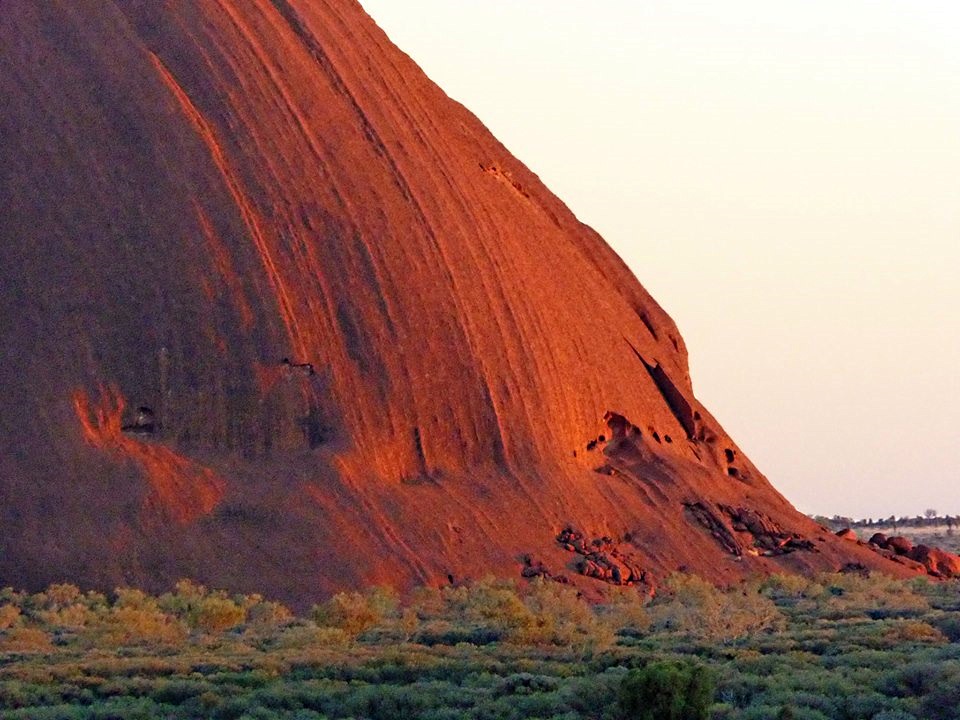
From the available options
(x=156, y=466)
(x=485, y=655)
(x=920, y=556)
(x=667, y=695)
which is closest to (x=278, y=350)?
(x=156, y=466)

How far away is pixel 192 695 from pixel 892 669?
895cm

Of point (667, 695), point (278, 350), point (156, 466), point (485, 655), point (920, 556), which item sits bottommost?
point (667, 695)

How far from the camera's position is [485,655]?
1056 inches

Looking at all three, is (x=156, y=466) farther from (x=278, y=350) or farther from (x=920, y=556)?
(x=920, y=556)

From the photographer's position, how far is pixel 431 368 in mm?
42844

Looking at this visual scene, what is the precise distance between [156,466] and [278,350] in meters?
3.88

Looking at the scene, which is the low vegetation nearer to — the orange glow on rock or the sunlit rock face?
the sunlit rock face

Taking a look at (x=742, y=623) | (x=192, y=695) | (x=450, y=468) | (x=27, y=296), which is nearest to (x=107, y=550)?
(x=27, y=296)

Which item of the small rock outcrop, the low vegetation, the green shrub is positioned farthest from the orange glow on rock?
the small rock outcrop

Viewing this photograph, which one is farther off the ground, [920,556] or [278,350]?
[278,350]

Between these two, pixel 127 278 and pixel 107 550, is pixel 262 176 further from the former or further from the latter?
pixel 107 550

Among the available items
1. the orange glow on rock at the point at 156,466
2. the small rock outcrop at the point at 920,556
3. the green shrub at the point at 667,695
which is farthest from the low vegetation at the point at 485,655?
the small rock outcrop at the point at 920,556

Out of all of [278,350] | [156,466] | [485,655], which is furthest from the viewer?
[278,350]

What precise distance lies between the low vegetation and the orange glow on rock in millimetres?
1968
